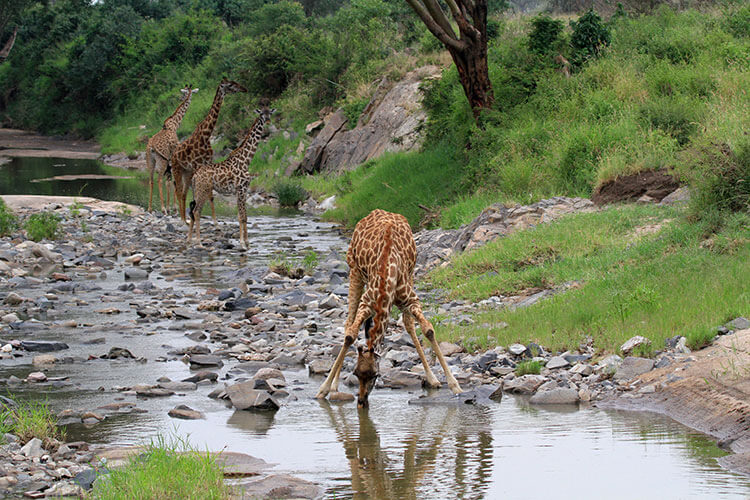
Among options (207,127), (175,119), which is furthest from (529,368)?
(175,119)

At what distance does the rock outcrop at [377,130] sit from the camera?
26.0m

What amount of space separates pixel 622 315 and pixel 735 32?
13980 millimetres

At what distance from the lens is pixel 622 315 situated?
374 inches

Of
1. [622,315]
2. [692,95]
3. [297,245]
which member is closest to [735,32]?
[692,95]

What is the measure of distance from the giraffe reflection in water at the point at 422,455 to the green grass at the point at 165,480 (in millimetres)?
858

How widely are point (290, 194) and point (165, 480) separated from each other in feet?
75.8

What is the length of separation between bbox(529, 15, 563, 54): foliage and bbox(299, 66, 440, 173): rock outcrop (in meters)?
4.35

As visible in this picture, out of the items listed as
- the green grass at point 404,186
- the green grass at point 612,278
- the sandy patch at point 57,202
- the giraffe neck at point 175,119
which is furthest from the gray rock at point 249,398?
Answer: the giraffe neck at point 175,119

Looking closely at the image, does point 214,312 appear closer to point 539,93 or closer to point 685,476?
point 685,476

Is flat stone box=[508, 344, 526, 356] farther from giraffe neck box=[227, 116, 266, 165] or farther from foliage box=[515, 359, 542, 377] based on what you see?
giraffe neck box=[227, 116, 266, 165]

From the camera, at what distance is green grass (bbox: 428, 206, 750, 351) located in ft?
30.3

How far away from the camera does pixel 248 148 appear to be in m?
20.3

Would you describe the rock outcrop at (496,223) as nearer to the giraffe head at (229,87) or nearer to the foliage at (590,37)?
the foliage at (590,37)

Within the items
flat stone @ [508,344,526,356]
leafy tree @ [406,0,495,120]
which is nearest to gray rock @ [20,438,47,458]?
flat stone @ [508,344,526,356]
